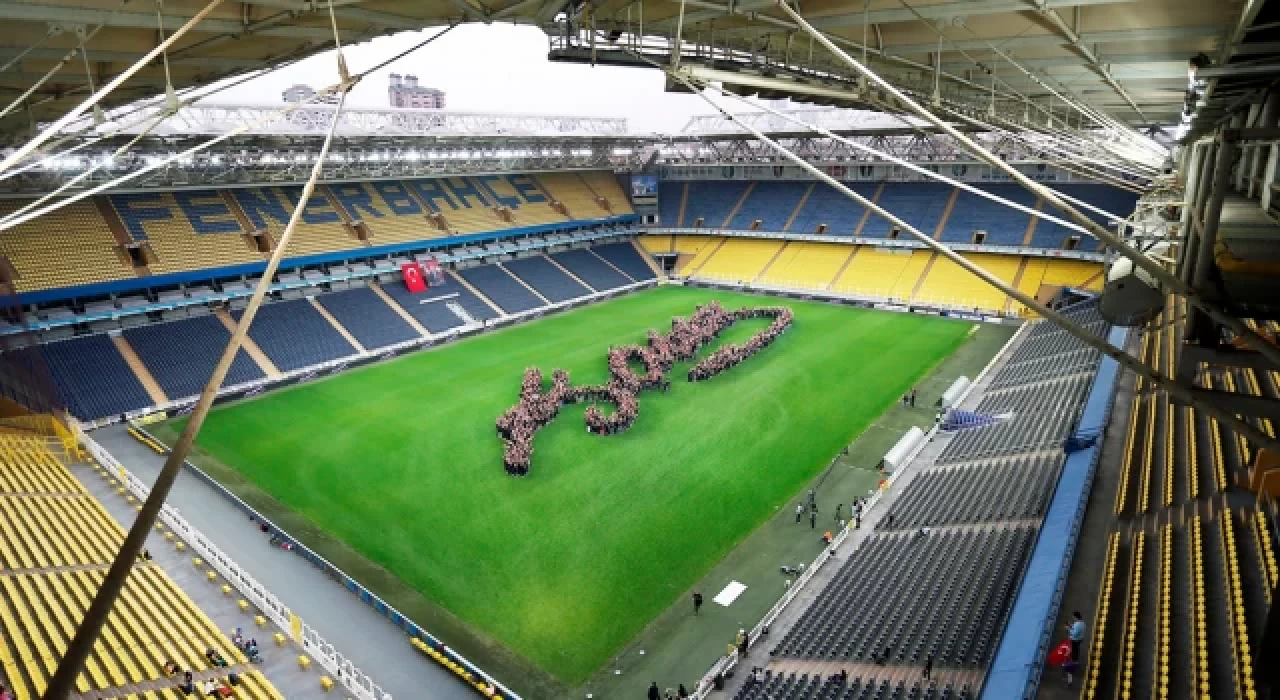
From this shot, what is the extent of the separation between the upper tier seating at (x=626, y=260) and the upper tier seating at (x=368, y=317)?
15151mm

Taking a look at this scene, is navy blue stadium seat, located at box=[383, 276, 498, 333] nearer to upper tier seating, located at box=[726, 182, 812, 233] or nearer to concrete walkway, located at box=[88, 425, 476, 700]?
concrete walkway, located at box=[88, 425, 476, 700]

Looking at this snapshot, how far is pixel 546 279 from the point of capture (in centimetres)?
3841

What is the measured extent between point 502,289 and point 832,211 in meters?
20.8

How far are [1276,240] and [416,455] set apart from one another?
18268 millimetres

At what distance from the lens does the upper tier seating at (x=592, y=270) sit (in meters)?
39.9

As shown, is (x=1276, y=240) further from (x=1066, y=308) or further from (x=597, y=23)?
(x=1066, y=308)

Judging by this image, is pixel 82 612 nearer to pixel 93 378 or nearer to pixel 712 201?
pixel 93 378

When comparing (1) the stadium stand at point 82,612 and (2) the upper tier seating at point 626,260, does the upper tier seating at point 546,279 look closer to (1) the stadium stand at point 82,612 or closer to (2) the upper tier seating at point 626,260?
(2) the upper tier seating at point 626,260

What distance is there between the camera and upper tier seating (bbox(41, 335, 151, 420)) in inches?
863

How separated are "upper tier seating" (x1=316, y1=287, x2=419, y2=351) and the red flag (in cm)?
2576

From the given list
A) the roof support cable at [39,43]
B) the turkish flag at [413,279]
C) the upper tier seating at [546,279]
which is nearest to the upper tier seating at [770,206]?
the upper tier seating at [546,279]

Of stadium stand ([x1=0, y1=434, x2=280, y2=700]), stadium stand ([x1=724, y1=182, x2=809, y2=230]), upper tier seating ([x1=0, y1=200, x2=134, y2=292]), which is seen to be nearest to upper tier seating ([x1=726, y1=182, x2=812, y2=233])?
stadium stand ([x1=724, y1=182, x2=809, y2=230])

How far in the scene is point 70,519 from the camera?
1387 centimetres
